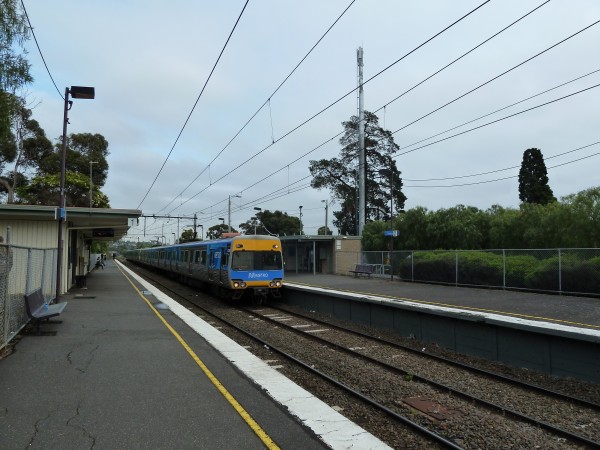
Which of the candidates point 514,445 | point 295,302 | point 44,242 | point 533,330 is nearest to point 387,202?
point 295,302

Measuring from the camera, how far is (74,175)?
44.8 metres

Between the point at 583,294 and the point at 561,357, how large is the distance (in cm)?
945

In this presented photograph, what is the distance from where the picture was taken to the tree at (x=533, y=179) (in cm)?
4884

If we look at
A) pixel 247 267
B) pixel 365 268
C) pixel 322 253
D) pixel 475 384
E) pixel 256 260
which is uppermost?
pixel 322 253

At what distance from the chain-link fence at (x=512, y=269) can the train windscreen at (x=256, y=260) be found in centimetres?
868

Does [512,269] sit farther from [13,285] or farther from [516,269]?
[13,285]

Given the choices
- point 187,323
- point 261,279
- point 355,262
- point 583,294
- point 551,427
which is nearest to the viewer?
point 551,427

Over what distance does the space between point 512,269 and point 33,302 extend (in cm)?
1669

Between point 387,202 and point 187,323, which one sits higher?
point 387,202

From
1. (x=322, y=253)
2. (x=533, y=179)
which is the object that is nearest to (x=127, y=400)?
(x=322, y=253)

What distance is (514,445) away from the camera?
5.26 metres

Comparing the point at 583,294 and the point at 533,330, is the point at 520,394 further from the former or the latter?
the point at 583,294

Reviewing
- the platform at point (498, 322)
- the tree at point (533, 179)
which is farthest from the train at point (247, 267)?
the tree at point (533, 179)

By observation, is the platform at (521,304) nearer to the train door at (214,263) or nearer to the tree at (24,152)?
the train door at (214,263)
